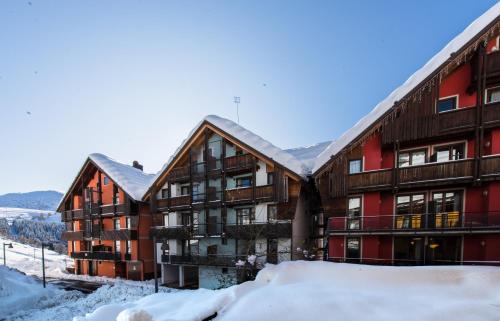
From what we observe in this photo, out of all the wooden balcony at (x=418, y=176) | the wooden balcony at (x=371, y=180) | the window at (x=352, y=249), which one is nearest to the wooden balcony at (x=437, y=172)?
the wooden balcony at (x=418, y=176)

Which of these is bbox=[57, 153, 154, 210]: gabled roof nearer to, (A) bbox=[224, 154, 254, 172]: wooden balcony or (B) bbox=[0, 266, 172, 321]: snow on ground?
(B) bbox=[0, 266, 172, 321]: snow on ground

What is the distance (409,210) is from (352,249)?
172 inches

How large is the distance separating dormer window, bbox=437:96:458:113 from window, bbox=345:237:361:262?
31.3ft

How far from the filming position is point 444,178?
13609mm

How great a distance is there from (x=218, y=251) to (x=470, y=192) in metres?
18.2

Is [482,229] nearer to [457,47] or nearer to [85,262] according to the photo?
[457,47]

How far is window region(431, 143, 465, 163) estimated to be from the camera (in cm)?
1412

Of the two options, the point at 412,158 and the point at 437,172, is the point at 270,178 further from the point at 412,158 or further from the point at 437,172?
the point at 437,172

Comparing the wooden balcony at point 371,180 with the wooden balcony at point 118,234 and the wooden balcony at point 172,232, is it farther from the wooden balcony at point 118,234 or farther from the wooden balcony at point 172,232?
the wooden balcony at point 118,234

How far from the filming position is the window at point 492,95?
43.8 ft

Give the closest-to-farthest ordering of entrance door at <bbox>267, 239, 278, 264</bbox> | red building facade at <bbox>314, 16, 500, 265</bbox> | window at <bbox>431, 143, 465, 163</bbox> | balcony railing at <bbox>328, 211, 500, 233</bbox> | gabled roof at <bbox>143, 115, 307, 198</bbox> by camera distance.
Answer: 1. balcony railing at <bbox>328, 211, 500, 233</bbox>
2. red building facade at <bbox>314, 16, 500, 265</bbox>
3. window at <bbox>431, 143, 465, 163</bbox>
4. gabled roof at <bbox>143, 115, 307, 198</bbox>
5. entrance door at <bbox>267, 239, 278, 264</bbox>

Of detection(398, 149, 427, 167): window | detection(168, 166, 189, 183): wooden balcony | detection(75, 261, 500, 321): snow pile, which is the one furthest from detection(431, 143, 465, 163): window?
detection(168, 166, 189, 183): wooden balcony

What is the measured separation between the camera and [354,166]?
16.3m

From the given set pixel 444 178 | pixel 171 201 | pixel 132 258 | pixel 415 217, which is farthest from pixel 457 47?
pixel 132 258
